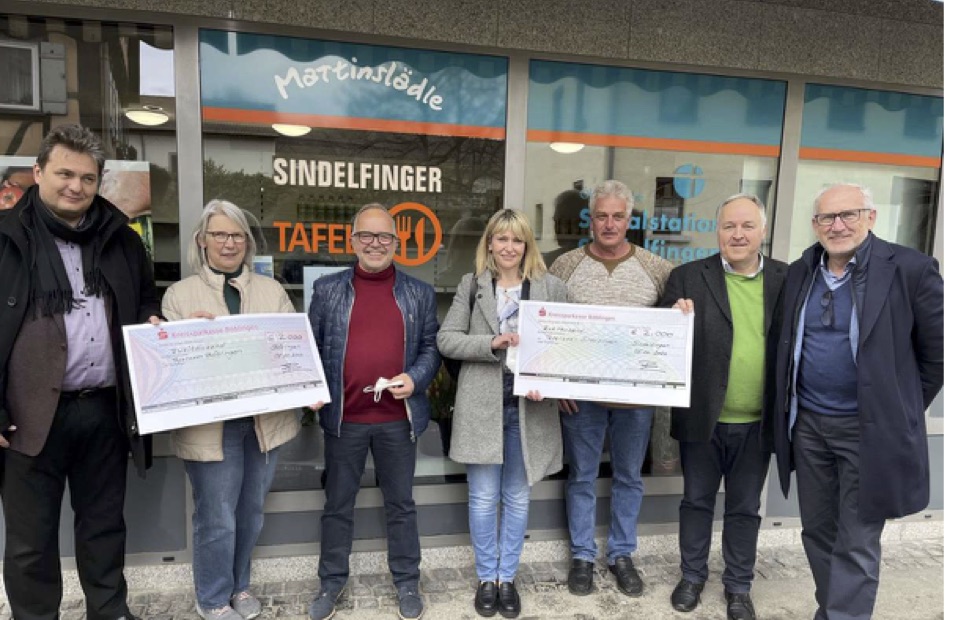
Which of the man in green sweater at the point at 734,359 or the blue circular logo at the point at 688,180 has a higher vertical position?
the blue circular logo at the point at 688,180

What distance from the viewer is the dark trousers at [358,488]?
2.72 m

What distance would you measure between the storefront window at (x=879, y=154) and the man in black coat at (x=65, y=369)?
3.77 metres

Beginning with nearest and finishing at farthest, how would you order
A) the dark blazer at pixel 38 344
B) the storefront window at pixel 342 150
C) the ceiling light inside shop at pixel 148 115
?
the dark blazer at pixel 38 344, the ceiling light inside shop at pixel 148 115, the storefront window at pixel 342 150

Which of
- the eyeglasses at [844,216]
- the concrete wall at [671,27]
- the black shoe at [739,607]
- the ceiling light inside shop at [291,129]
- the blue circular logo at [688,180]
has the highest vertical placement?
the concrete wall at [671,27]

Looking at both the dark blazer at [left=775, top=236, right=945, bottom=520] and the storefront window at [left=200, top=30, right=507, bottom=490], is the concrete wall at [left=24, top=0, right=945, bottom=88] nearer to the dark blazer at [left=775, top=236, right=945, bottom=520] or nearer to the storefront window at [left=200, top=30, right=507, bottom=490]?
the storefront window at [left=200, top=30, right=507, bottom=490]

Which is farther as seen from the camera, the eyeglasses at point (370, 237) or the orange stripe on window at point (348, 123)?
the orange stripe on window at point (348, 123)

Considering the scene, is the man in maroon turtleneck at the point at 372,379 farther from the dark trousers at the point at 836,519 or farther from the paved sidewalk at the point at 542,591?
the dark trousers at the point at 836,519

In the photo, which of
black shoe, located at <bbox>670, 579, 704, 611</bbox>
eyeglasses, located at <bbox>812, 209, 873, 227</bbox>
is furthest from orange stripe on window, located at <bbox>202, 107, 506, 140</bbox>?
black shoe, located at <bbox>670, 579, 704, 611</bbox>

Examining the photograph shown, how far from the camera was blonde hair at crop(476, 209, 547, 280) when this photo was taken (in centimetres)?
270

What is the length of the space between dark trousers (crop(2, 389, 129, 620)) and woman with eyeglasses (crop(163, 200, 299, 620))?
29cm

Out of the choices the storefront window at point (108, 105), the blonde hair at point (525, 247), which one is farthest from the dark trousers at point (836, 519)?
the storefront window at point (108, 105)

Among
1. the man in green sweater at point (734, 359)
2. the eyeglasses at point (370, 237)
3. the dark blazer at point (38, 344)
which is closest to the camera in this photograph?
the dark blazer at point (38, 344)
